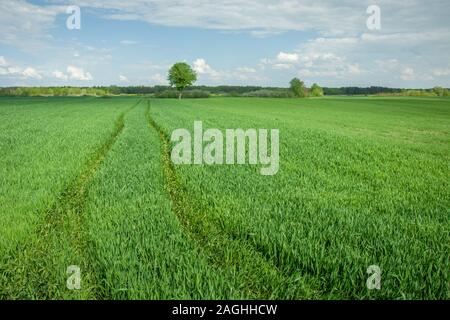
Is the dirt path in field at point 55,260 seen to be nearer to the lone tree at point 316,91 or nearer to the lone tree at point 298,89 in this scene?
the lone tree at point 298,89

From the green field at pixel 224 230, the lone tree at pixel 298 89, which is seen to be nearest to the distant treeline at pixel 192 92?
the lone tree at pixel 298 89

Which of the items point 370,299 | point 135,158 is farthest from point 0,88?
point 370,299

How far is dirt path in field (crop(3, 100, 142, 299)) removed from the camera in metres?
4.72

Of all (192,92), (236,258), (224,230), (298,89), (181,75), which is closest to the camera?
(236,258)

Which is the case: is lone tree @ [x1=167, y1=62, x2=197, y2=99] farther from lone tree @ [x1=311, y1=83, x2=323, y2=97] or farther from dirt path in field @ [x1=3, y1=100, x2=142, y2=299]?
dirt path in field @ [x1=3, y1=100, x2=142, y2=299]

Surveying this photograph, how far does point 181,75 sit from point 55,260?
112777mm

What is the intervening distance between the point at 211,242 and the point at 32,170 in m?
7.48

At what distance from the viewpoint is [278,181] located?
9.87 m

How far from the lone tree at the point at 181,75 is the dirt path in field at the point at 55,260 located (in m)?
110

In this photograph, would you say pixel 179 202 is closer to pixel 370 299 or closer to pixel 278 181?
pixel 278 181

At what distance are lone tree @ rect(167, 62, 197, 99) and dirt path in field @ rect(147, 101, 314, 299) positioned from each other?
360 ft

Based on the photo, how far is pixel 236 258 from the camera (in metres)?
5.63

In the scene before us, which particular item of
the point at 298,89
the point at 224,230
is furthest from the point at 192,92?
the point at 224,230

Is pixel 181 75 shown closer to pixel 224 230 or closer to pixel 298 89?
pixel 298 89
